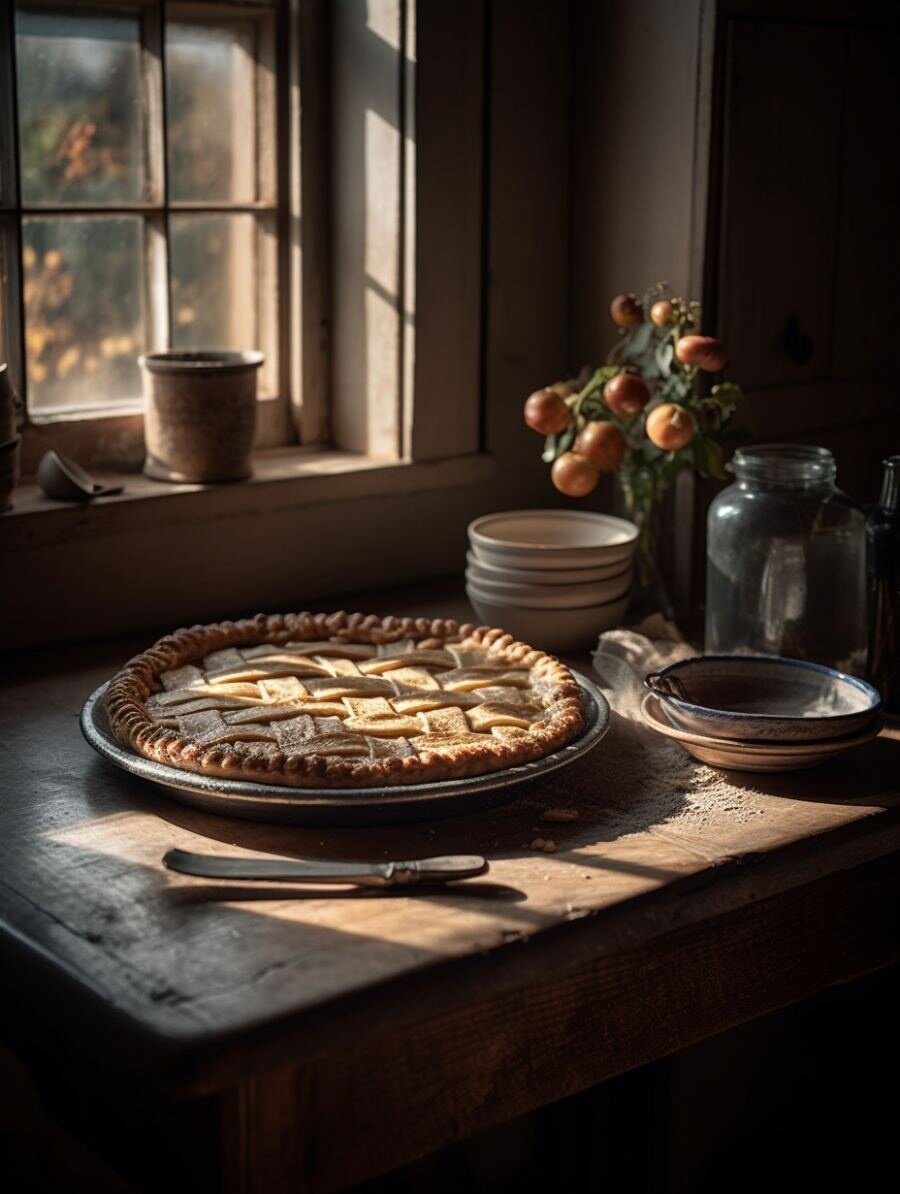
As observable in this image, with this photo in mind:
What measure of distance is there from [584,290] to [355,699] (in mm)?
926

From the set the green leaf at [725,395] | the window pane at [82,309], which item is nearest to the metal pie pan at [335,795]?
the green leaf at [725,395]

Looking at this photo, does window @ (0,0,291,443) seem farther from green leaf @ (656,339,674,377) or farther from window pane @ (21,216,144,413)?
green leaf @ (656,339,674,377)

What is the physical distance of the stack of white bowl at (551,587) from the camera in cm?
182

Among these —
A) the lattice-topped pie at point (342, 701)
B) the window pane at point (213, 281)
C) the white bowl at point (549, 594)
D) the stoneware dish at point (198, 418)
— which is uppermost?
the window pane at point (213, 281)

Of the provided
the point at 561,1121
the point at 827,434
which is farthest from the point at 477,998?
Result: the point at 827,434

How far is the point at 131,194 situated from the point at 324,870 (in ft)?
3.87

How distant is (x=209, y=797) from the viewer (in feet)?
4.40

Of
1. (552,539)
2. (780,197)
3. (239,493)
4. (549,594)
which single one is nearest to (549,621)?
(549,594)

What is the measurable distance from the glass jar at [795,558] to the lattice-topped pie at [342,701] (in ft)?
0.94

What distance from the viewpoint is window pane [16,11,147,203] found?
6.35 feet

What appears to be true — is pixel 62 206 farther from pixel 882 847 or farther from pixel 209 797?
pixel 882 847

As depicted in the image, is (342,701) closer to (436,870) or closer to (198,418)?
→ (436,870)

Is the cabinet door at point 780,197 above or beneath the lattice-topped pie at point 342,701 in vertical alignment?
above

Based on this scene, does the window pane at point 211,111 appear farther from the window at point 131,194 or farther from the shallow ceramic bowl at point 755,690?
the shallow ceramic bowl at point 755,690
